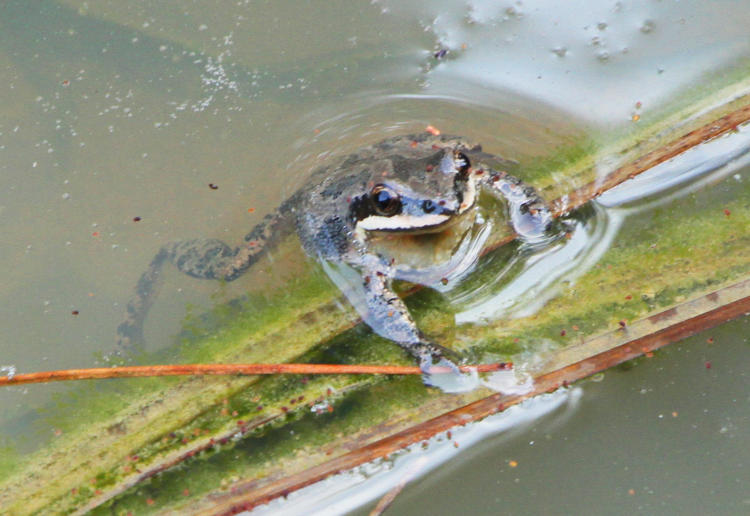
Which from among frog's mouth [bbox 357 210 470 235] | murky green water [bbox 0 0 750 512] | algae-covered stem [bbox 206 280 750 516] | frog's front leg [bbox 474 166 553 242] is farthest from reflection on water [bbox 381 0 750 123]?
algae-covered stem [bbox 206 280 750 516]

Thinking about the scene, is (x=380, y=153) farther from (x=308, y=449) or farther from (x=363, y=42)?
(x=308, y=449)

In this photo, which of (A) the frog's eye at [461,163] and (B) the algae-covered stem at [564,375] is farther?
(A) the frog's eye at [461,163]

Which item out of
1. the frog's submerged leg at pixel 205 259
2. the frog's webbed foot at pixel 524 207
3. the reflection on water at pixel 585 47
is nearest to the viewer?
the frog's webbed foot at pixel 524 207

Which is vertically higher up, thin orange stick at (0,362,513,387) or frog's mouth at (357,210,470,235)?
frog's mouth at (357,210,470,235)

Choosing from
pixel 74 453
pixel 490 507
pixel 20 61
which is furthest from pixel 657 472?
pixel 20 61

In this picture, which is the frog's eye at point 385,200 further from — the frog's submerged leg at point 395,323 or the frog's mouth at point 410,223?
the frog's submerged leg at point 395,323

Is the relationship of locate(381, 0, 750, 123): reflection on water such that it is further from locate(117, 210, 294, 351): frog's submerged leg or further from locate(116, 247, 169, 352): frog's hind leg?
locate(116, 247, 169, 352): frog's hind leg

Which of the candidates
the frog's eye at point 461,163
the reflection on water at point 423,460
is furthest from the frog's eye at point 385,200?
the reflection on water at point 423,460

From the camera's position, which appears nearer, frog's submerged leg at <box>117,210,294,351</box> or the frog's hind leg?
the frog's hind leg

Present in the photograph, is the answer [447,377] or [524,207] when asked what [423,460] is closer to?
[447,377]
